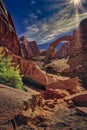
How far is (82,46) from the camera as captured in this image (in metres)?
50.7

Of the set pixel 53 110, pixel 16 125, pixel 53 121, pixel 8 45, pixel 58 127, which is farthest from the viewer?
pixel 8 45

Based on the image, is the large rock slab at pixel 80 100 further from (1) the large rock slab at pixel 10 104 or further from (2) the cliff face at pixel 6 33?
(2) the cliff face at pixel 6 33

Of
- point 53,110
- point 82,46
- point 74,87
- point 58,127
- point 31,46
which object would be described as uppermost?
point 31,46

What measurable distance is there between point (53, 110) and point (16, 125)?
418 cm

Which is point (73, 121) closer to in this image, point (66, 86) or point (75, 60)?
point (66, 86)

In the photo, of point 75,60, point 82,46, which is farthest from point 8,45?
point 82,46

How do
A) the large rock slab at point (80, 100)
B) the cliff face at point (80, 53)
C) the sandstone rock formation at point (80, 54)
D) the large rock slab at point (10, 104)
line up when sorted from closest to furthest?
the large rock slab at point (10, 104) → the large rock slab at point (80, 100) → the sandstone rock formation at point (80, 54) → the cliff face at point (80, 53)

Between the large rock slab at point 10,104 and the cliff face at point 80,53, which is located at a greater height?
the cliff face at point 80,53

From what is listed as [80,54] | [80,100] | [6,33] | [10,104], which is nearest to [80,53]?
[80,54]

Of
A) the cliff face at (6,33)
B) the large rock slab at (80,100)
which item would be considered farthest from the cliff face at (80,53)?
the large rock slab at (80,100)

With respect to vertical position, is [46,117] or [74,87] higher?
[74,87]

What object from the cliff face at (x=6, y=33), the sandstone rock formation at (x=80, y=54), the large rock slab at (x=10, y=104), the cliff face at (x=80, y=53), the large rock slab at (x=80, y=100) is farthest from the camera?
the cliff face at (x=80, y=53)

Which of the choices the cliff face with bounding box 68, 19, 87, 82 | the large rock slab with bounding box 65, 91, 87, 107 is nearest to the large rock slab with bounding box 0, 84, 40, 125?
the large rock slab with bounding box 65, 91, 87, 107

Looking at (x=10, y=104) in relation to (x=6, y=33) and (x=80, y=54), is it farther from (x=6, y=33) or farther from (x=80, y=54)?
(x=80, y=54)
